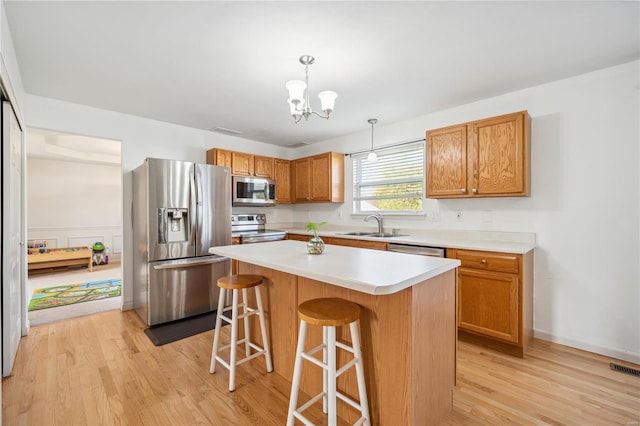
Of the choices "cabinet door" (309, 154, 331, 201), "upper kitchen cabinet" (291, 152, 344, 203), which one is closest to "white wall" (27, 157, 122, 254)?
"upper kitchen cabinet" (291, 152, 344, 203)

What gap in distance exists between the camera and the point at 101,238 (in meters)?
6.98

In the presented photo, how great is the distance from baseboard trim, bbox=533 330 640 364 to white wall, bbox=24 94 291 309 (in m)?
4.58

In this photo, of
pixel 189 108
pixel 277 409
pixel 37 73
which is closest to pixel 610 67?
pixel 277 409

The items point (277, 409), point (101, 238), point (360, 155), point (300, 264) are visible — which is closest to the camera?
point (300, 264)

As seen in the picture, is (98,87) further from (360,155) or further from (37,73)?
(360,155)

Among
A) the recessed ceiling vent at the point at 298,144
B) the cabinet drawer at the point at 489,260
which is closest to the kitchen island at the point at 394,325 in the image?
the cabinet drawer at the point at 489,260

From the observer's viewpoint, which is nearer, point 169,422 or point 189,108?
point 169,422

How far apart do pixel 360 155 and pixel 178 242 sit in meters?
2.80

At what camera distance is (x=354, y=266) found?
1570mm

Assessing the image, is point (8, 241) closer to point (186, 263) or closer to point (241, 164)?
point (186, 263)

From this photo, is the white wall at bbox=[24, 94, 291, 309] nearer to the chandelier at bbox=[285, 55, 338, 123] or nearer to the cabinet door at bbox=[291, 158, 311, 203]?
the cabinet door at bbox=[291, 158, 311, 203]

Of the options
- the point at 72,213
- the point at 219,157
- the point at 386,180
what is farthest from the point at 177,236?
the point at 72,213

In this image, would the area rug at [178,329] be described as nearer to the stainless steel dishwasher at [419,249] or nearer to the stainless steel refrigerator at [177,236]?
the stainless steel refrigerator at [177,236]

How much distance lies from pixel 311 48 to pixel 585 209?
8.96 feet
